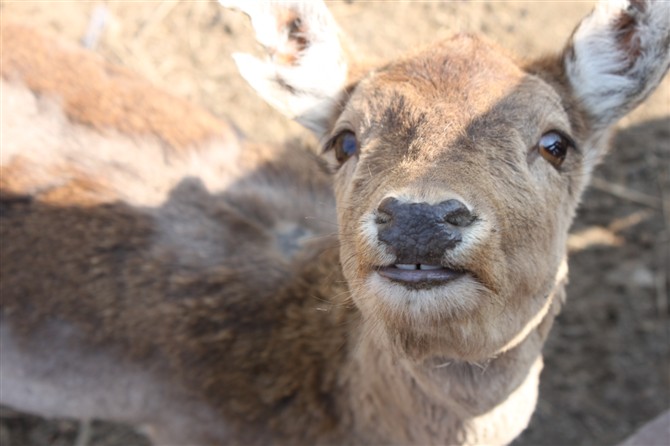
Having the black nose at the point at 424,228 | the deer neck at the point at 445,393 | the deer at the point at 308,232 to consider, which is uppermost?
the deer at the point at 308,232

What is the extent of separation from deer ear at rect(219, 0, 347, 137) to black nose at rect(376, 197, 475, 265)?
4.68 ft

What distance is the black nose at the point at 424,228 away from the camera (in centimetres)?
234

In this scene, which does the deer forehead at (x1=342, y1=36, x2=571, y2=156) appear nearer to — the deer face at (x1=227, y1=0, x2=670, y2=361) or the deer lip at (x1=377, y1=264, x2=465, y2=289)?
the deer face at (x1=227, y1=0, x2=670, y2=361)

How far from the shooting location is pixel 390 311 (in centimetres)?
260

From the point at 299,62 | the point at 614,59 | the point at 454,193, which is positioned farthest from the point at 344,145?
the point at 614,59

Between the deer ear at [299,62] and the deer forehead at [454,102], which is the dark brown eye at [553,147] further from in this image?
the deer ear at [299,62]

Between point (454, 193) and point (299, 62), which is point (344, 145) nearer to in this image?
point (299, 62)

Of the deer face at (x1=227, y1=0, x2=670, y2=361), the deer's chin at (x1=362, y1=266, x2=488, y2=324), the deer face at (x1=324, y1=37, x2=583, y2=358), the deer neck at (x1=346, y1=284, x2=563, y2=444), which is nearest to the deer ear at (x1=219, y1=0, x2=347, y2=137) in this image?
the deer face at (x1=227, y1=0, x2=670, y2=361)

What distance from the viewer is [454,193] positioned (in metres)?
2.43

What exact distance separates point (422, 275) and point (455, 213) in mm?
254

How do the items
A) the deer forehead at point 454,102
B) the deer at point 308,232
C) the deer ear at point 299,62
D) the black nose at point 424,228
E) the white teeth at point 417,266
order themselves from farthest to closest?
1. the deer ear at point 299,62
2. the deer forehead at point 454,102
3. the deer at point 308,232
4. the white teeth at point 417,266
5. the black nose at point 424,228

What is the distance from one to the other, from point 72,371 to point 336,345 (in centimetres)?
161

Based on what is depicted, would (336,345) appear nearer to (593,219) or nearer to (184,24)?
(593,219)

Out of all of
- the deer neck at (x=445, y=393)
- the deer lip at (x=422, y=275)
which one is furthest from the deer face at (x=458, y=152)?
the deer neck at (x=445, y=393)
